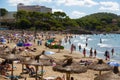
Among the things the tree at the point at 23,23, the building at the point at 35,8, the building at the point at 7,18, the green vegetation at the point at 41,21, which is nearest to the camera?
the tree at the point at 23,23

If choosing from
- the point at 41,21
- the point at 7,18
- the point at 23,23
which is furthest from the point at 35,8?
the point at 23,23

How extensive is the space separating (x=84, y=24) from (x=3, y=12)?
42055 millimetres

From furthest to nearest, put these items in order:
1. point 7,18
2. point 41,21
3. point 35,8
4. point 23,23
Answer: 1. point 35,8
2. point 7,18
3. point 41,21
4. point 23,23

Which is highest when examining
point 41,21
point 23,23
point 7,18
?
point 7,18

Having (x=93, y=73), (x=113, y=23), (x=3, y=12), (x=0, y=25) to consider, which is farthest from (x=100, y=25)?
(x=93, y=73)

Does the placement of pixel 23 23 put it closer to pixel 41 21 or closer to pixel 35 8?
pixel 41 21

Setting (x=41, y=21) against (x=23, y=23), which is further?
(x=41, y=21)

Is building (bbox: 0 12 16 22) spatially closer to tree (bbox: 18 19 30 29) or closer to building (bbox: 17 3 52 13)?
tree (bbox: 18 19 30 29)

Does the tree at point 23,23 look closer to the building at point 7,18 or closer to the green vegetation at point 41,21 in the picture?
the green vegetation at point 41,21

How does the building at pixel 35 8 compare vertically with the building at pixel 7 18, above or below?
above

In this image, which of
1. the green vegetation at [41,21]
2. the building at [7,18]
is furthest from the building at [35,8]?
the green vegetation at [41,21]

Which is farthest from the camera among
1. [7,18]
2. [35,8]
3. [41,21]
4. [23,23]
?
[35,8]

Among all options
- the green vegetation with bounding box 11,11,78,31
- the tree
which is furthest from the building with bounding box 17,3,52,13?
the tree

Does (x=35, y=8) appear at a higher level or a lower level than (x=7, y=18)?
higher
